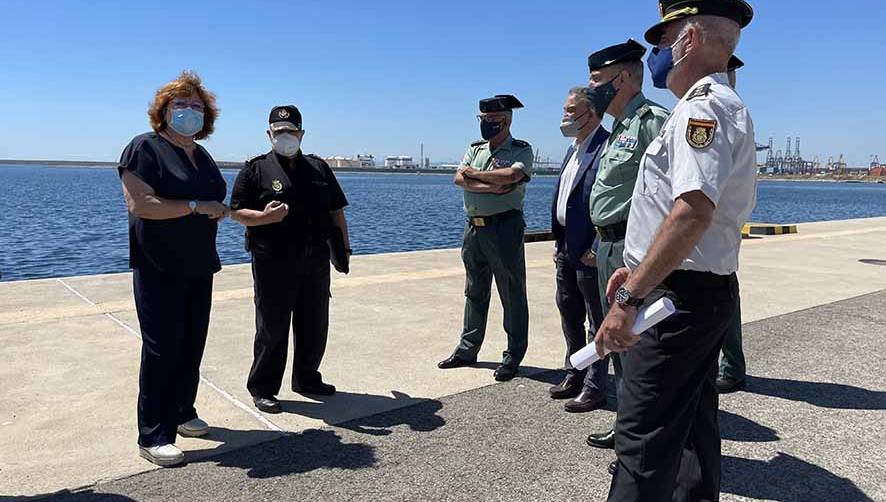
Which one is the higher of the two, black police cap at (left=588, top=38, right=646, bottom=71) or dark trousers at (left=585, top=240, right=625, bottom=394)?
black police cap at (left=588, top=38, right=646, bottom=71)

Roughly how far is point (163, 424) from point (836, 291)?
823 cm

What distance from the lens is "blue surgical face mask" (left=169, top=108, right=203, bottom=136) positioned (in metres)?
3.52

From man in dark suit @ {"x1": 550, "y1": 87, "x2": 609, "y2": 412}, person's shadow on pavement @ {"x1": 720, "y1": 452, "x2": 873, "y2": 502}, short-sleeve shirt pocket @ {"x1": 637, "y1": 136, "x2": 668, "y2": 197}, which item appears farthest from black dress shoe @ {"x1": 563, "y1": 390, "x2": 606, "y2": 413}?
short-sleeve shirt pocket @ {"x1": 637, "y1": 136, "x2": 668, "y2": 197}

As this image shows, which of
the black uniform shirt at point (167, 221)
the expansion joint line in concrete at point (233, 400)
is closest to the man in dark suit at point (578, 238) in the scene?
the expansion joint line in concrete at point (233, 400)

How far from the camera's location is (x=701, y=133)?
2.12 meters

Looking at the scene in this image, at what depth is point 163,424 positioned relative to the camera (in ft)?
11.2

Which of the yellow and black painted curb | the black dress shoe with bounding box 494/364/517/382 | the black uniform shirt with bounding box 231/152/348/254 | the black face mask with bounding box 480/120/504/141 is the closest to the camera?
the black uniform shirt with bounding box 231/152/348/254

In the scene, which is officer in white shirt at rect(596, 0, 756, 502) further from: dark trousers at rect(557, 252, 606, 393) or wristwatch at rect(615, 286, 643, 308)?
dark trousers at rect(557, 252, 606, 393)

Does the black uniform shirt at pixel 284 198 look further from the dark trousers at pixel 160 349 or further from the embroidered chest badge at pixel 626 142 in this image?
the embroidered chest badge at pixel 626 142

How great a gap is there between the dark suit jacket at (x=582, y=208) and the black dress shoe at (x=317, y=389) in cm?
185

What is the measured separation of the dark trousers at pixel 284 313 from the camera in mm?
4129

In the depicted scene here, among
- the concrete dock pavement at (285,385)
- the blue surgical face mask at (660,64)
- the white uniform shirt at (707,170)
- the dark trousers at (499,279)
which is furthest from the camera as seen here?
the dark trousers at (499,279)

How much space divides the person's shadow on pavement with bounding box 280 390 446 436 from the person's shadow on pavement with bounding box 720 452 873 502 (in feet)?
5.32

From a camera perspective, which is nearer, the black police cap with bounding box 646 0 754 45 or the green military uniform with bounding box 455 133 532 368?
the black police cap with bounding box 646 0 754 45
